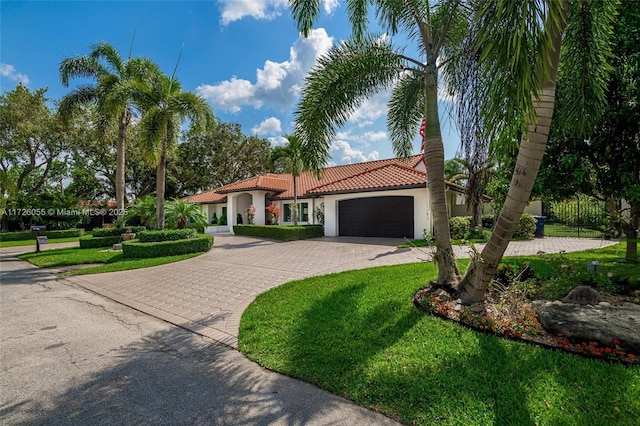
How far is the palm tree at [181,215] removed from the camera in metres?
16.1

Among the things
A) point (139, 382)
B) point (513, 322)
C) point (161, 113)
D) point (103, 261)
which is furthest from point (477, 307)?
point (161, 113)

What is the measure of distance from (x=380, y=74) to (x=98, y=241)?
57.3 feet

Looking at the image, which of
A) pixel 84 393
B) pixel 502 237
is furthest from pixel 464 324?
pixel 84 393

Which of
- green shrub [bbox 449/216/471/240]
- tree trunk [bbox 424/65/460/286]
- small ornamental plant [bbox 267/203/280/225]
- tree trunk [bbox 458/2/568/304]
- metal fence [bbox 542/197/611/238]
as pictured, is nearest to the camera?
tree trunk [bbox 458/2/568/304]

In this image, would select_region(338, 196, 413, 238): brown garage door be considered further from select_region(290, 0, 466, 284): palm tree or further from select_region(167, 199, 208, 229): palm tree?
select_region(290, 0, 466, 284): palm tree

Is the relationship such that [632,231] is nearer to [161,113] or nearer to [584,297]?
[584,297]

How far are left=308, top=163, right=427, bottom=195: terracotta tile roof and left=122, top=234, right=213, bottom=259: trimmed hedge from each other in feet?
29.4

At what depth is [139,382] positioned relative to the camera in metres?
3.44

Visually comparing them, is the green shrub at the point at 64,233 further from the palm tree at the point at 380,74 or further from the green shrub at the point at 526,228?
the green shrub at the point at 526,228

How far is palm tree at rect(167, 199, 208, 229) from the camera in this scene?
1606 cm

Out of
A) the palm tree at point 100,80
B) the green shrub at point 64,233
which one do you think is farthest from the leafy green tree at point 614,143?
the green shrub at point 64,233

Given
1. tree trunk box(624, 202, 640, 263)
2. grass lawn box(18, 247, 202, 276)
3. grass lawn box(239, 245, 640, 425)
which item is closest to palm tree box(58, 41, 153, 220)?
grass lawn box(18, 247, 202, 276)

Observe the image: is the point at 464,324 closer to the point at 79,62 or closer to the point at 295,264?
the point at 295,264

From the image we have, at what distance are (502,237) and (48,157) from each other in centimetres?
3680
